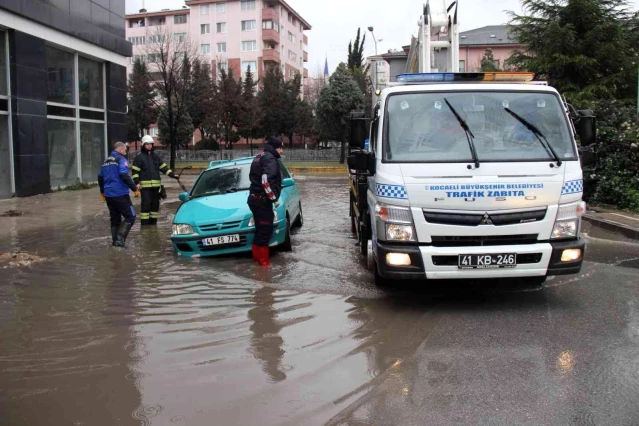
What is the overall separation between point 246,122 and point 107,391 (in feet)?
130

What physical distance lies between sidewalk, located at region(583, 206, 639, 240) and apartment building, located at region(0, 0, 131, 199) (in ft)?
53.0

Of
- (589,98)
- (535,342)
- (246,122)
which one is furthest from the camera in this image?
(246,122)

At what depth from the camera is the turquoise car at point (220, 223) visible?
27.3 ft

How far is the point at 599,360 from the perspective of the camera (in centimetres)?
448

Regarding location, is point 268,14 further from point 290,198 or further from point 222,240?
point 222,240

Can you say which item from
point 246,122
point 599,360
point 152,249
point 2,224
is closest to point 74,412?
point 599,360

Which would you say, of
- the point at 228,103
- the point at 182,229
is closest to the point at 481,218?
the point at 182,229

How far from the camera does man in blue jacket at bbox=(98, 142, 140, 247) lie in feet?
30.5

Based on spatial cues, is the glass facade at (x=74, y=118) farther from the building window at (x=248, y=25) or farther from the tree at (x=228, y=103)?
the building window at (x=248, y=25)

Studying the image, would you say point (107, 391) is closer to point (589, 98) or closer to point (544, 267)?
point (544, 267)

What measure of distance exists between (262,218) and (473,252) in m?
3.35

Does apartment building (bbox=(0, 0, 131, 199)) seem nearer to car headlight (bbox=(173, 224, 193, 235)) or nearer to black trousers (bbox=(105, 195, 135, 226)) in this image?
black trousers (bbox=(105, 195, 135, 226))

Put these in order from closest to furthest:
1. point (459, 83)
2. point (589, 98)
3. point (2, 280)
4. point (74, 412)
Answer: point (74, 412)
point (459, 83)
point (2, 280)
point (589, 98)

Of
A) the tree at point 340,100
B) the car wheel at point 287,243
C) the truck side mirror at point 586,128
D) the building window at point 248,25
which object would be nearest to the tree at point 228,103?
the tree at point 340,100
